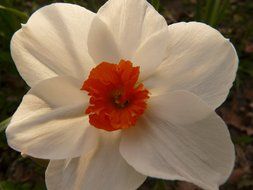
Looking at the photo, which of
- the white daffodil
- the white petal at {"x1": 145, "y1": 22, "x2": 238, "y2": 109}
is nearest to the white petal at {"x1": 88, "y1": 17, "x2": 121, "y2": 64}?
the white daffodil

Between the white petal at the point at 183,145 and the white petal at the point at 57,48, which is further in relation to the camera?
the white petal at the point at 57,48

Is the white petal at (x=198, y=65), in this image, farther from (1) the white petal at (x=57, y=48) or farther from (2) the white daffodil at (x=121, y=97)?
(1) the white petal at (x=57, y=48)

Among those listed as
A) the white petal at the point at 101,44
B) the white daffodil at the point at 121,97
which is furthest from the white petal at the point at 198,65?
the white petal at the point at 101,44

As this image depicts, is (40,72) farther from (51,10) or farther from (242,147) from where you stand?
(242,147)

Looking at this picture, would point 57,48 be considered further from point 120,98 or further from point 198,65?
point 198,65

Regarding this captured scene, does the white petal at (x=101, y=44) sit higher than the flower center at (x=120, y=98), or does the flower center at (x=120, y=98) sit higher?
the white petal at (x=101, y=44)

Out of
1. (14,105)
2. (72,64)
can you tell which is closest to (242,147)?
(14,105)

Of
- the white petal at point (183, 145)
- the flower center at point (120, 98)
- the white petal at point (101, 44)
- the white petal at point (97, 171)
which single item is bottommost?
the white petal at point (97, 171)
